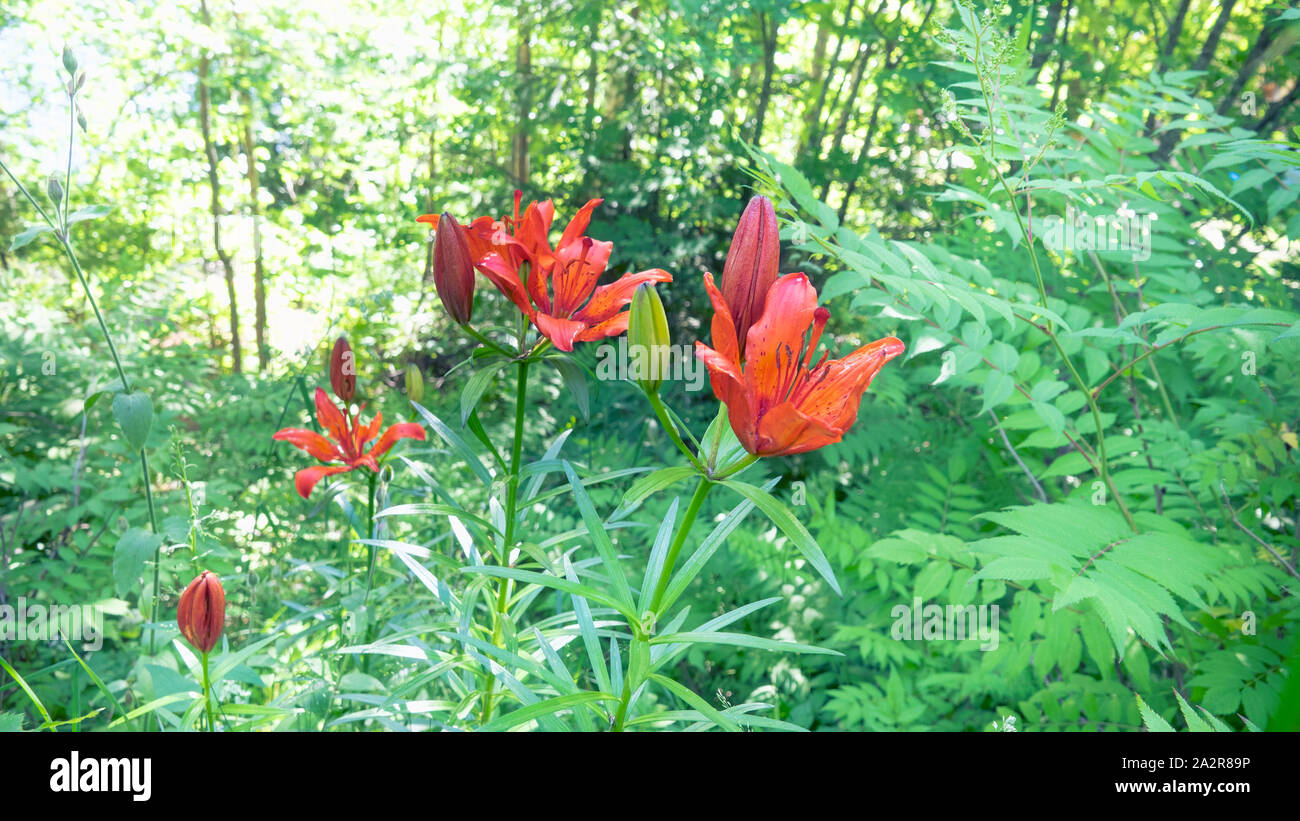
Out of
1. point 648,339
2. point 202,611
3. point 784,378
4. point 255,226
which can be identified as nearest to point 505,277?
point 648,339

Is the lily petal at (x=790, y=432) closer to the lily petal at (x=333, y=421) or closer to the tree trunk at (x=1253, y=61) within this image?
the lily petal at (x=333, y=421)

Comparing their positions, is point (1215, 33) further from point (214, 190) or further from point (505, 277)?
point (214, 190)

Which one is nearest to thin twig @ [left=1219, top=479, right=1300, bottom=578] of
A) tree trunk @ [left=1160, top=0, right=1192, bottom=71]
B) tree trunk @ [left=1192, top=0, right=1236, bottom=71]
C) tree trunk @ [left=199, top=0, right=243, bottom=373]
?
tree trunk @ [left=1192, top=0, right=1236, bottom=71]

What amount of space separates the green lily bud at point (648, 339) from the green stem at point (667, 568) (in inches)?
3.8

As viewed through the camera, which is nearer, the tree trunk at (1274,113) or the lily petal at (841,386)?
the lily petal at (841,386)

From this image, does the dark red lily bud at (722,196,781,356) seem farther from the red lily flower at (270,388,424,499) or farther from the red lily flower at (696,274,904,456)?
the red lily flower at (270,388,424,499)

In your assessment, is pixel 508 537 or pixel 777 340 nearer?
pixel 777 340

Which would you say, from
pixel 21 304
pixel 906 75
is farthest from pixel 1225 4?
pixel 21 304

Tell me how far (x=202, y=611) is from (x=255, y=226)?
4297 millimetres

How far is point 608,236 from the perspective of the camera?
292cm

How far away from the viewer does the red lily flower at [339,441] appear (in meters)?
1.12

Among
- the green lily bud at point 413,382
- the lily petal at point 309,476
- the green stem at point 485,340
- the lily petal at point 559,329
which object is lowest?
the lily petal at point 309,476

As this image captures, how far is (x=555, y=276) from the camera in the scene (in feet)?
2.58

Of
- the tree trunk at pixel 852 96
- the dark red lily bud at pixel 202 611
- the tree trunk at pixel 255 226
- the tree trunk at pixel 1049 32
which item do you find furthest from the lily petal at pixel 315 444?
the tree trunk at pixel 255 226
